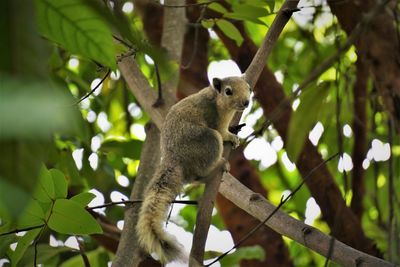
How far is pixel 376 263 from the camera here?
177 centimetres

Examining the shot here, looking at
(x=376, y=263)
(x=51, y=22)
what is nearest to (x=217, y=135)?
(x=376, y=263)

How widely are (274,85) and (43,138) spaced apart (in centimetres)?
316

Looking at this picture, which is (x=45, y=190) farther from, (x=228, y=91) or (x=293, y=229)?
(x=228, y=91)

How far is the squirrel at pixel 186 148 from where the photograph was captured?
2.49 m

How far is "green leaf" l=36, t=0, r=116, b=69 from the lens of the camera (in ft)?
2.81

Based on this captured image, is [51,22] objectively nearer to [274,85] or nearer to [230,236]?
[274,85]

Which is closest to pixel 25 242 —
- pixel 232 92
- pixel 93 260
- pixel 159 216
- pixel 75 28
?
pixel 159 216

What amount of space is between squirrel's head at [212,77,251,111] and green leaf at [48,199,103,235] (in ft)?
5.00

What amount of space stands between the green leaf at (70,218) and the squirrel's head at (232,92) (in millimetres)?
1525

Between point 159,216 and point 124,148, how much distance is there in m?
0.84

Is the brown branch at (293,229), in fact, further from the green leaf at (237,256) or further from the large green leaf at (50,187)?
the large green leaf at (50,187)

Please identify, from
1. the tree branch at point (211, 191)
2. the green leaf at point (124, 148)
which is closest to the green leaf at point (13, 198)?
the tree branch at point (211, 191)

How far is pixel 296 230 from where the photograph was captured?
2010 mm

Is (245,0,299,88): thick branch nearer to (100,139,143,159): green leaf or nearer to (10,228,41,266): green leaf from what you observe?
(10,228,41,266): green leaf
